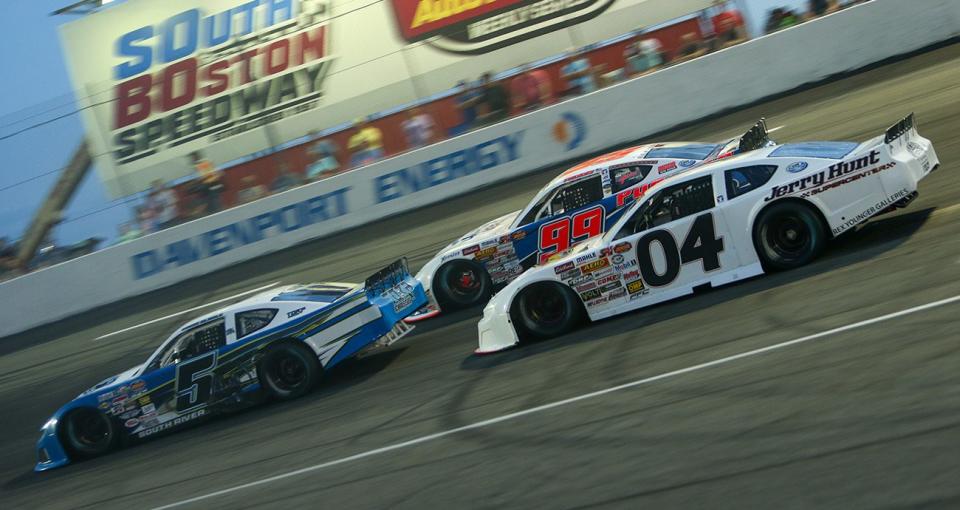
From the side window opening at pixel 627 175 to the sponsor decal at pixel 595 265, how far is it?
2168 mm

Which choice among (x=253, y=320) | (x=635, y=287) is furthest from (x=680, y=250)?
(x=253, y=320)

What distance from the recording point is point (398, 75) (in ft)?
73.2

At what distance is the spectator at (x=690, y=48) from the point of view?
19906 mm

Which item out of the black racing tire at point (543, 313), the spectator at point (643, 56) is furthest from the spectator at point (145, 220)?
the black racing tire at point (543, 313)

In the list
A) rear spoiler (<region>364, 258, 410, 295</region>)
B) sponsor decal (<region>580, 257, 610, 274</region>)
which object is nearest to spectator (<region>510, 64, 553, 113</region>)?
rear spoiler (<region>364, 258, 410, 295</region>)

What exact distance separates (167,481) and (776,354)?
5.75 m

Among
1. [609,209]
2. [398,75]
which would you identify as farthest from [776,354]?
[398,75]

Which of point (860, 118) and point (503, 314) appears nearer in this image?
point (503, 314)

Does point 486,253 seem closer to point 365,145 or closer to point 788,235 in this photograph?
point 788,235

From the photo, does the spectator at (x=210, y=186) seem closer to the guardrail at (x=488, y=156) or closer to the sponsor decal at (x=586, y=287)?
the guardrail at (x=488, y=156)

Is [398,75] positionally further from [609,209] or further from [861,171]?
[861,171]

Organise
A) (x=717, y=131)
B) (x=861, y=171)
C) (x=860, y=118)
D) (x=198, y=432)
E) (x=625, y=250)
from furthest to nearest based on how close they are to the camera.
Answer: (x=717, y=131), (x=860, y=118), (x=198, y=432), (x=625, y=250), (x=861, y=171)

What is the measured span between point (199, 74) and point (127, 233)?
14.5ft

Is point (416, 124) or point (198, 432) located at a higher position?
point (416, 124)
